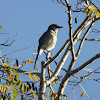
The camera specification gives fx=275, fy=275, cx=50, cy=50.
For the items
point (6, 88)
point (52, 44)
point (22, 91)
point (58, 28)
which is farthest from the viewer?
point (58, 28)

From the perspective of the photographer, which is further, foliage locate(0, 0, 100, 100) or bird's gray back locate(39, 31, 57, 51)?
bird's gray back locate(39, 31, 57, 51)

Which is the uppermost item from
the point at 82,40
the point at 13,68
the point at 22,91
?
the point at 82,40

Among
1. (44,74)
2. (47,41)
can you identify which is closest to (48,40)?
(47,41)

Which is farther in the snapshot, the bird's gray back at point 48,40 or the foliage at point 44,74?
the bird's gray back at point 48,40

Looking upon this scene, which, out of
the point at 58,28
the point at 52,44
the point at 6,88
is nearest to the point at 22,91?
the point at 6,88

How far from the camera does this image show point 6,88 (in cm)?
348

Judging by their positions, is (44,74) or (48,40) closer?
(44,74)

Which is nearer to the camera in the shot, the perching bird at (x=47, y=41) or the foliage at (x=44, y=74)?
the foliage at (x=44, y=74)

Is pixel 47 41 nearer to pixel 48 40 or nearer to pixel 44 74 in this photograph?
pixel 48 40

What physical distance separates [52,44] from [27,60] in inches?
103

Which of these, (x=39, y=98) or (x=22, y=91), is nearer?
(x=22, y=91)

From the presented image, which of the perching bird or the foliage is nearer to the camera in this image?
the foliage

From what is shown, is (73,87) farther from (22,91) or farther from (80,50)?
(22,91)

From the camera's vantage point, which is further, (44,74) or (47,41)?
(47,41)
